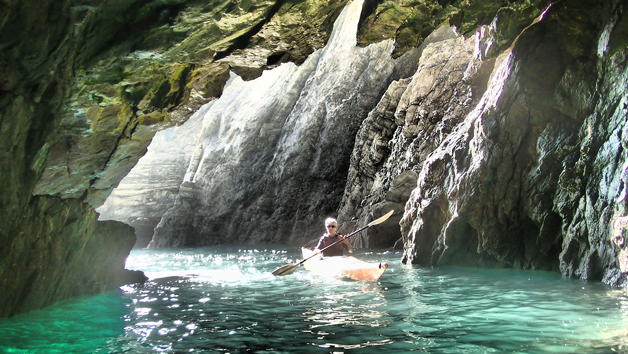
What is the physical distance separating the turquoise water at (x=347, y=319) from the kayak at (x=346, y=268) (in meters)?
0.27

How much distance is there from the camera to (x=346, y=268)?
9.73m

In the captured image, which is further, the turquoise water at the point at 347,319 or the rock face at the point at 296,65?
the rock face at the point at 296,65

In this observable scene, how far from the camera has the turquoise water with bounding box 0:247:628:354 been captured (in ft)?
15.3

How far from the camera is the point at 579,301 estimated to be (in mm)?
6207

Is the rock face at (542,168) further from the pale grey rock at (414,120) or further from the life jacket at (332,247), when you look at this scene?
the pale grey rock at (414,120)

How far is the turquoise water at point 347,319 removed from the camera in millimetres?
4672

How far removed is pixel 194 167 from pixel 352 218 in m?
17.9

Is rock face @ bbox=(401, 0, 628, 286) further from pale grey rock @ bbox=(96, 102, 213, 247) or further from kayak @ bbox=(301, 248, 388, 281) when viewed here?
pale grey rock @ bbox=(96, 102, 213, 247)

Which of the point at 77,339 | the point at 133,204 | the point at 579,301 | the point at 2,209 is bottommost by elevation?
the point at 77,339

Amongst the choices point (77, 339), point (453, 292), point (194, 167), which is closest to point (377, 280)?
point (453, 292)

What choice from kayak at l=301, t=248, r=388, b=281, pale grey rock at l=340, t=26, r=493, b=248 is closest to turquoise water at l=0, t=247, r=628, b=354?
kayak at l=301, t=248, r=388, b=281

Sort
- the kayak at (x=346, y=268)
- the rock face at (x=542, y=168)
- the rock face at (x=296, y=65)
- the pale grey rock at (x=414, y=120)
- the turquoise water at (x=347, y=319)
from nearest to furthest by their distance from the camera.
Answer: the turquoise water at (x=347, y=319), the rock face at (x=296, y=65), the rock face at (x=542, y=168), the kayak at (x=346, y=268), the pale grey rock at (x=414, y=120)

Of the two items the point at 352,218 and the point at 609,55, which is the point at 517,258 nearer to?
the point at 609,55

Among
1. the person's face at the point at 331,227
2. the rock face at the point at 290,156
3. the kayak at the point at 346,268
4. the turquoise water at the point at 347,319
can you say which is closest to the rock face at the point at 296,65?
the turquoise water at the point at 347,319
